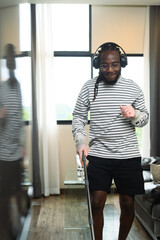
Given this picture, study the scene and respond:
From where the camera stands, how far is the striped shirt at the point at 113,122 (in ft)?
5.84

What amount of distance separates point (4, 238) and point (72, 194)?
2.84 metres

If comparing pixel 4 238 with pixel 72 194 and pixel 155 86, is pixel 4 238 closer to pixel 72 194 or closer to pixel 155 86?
pixel 72 194

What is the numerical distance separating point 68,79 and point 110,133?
Result: 9.87 ft

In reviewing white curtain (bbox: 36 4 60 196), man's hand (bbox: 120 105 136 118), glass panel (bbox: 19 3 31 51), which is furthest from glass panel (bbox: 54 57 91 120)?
glass panel (bbox: 19 3 31 51)

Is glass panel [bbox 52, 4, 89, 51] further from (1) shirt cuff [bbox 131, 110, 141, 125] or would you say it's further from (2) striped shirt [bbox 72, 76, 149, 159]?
(1) shirt cuff [bbox 131, 110, 141, 125]

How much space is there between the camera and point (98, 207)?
6.09ft

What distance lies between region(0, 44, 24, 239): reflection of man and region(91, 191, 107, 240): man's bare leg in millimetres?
1512

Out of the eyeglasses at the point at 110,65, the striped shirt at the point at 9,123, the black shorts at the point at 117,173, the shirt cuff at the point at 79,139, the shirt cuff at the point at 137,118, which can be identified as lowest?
the black shorts at the point at 117,173

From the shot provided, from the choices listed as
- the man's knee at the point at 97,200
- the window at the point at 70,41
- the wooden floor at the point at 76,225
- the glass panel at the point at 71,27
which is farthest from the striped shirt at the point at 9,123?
the glass panel at the point at 71,27

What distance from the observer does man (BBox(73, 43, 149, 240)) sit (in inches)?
70.3

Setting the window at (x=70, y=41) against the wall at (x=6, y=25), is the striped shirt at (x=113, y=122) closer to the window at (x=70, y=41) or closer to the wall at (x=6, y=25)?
the wall at (x=6, y=25)

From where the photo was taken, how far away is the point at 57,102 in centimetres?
469

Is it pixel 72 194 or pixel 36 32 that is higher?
pixel 36 32

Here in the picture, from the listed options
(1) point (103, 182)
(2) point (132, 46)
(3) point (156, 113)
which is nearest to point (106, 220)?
(1) point (103, 182)
